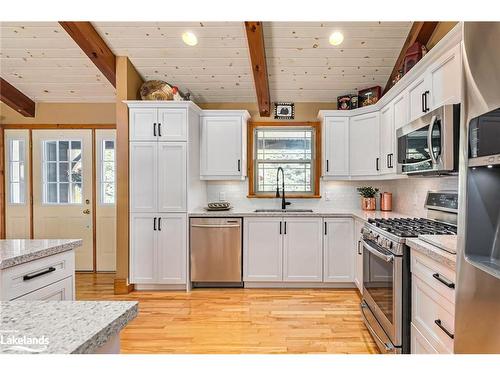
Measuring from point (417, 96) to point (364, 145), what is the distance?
1.24m

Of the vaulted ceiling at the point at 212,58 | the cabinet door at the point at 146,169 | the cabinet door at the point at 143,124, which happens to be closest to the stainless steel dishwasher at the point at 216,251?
the cabinet door at the point at 146,169

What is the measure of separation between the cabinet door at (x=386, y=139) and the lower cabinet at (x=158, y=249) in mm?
2394

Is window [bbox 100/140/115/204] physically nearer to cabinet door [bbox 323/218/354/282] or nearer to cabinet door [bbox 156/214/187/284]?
cabinet door [bbox 156/214/187/284]

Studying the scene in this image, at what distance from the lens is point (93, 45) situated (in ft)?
10.5

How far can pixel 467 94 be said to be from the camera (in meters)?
1.03

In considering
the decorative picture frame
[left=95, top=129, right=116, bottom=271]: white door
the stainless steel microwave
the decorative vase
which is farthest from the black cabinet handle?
[left=95, top=129, right=116, bottom=271]: white door

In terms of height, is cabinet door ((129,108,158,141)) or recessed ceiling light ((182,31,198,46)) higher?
recessed ceiling light ((182,31,198,46))

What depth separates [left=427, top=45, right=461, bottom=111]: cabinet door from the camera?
1932mm

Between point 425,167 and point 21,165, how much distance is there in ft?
16.9

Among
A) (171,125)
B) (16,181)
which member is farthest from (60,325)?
(16,181)

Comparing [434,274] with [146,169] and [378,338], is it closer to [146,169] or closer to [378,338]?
[378,338]

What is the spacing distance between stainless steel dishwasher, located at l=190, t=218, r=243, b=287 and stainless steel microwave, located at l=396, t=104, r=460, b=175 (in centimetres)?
209
